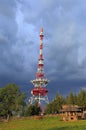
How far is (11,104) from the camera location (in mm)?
116938

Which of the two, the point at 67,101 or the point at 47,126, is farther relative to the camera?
the point at 67,101

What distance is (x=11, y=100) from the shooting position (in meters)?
118

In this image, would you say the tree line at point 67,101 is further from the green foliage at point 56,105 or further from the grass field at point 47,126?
the grass field at point 47,126

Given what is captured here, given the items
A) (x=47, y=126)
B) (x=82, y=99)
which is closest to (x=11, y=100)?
(x=82, y=99)

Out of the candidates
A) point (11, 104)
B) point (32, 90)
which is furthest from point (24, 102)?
point (32, 90)

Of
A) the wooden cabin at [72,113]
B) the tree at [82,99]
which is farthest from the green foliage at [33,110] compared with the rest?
the wooden cabin at [72,113]

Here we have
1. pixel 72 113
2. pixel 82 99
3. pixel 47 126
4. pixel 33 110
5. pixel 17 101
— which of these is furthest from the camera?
pixel 17 101

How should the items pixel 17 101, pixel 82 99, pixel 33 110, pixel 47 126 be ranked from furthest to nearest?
pixel 17 101, pixel 82 99, pixel 33 110, pixel 47 126

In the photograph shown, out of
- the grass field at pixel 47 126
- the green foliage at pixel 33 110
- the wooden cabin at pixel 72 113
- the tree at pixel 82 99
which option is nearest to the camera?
→ the grass field at pixel 47 126

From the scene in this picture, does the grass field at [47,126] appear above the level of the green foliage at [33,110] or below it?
below

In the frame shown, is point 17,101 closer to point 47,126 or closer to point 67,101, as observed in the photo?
point 67,101

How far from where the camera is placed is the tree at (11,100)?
4505 inches

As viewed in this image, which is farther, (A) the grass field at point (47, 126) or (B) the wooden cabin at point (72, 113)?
(B) the wooden cabin at point (72, 113)

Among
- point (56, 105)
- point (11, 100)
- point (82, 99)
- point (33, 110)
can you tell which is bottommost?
point (33, 110)
